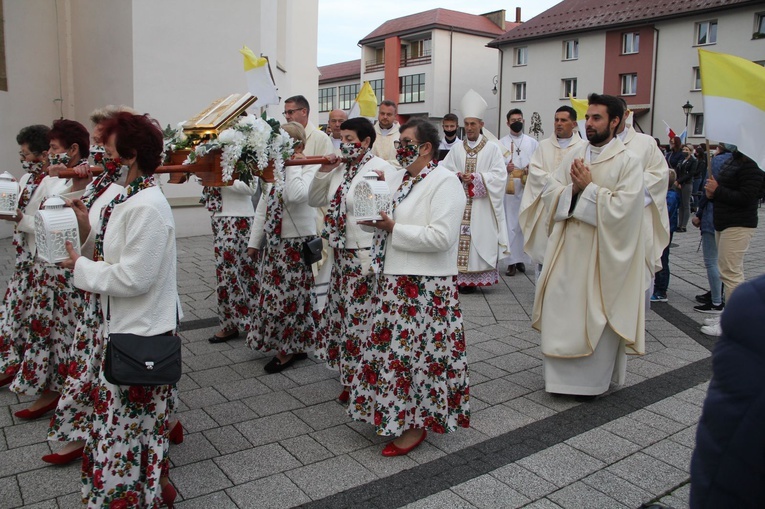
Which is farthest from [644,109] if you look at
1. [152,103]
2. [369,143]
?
[369,143]

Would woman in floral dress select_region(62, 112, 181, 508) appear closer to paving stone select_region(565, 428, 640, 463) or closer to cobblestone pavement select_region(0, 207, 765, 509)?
cobblestone pavement select_region(0, 207, 765, 509)

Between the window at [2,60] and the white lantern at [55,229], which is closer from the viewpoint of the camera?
the white lantern at [55,229]

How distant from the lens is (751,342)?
1.23m

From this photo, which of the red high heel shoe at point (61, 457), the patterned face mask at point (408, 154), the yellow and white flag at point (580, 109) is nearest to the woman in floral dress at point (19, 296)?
the red high heel shoe at point (61, 457)

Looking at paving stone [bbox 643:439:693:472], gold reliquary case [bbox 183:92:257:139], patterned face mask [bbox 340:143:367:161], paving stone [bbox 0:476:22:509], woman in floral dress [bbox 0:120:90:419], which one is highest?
gold reliquary case [bbox 183:92:257:139]

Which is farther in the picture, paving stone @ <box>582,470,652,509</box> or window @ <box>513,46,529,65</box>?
window @ <box>513,46,529,65</box>

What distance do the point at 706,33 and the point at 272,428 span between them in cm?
3518

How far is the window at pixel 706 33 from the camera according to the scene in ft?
107

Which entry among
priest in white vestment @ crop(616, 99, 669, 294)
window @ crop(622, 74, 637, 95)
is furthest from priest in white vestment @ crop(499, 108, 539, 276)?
window @ crop(622, 74, 637, 95)

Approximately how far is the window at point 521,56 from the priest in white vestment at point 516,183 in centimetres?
3308

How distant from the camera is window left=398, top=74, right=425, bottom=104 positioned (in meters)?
48.9

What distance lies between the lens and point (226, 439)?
4.16 metres

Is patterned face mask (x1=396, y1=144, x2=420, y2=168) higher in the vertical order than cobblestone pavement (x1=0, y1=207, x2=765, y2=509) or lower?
higher

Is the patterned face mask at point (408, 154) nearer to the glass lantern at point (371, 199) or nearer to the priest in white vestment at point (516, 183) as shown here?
the glass lantern at point (371, 199)
